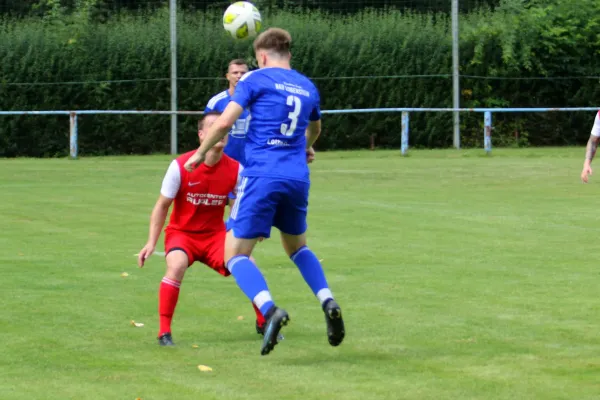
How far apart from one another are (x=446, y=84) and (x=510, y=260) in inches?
965

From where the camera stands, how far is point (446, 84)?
34938 mm

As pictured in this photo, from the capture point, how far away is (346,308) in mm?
8414

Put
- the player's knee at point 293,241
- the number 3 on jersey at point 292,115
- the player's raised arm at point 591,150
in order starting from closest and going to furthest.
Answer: the number 3 on jersey at point 292,115 < the player's knee at point 293,241 < the player's raised arm at point 591,150

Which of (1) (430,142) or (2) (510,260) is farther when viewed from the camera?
(1) (430,142)

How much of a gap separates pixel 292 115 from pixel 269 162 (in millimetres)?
307

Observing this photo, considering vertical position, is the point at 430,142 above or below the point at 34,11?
below

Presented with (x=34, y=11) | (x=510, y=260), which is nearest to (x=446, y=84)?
(x=34, y=11)

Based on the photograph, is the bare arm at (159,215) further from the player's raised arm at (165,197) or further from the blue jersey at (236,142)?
the blue jersey at (236,142)

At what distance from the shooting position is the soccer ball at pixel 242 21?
41.2 feet

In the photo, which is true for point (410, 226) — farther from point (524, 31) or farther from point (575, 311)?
point (524, 31)

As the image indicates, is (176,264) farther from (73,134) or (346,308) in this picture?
(73,134)

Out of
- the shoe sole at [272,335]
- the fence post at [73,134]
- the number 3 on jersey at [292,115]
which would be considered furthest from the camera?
the fence post at [73,134]

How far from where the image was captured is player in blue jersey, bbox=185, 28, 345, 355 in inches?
260

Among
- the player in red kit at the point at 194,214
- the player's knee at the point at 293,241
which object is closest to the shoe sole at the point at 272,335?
the player's knee at the point at 293,241
